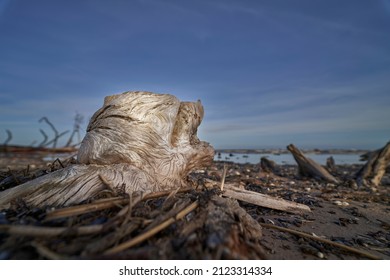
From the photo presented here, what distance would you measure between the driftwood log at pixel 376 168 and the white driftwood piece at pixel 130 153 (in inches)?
330

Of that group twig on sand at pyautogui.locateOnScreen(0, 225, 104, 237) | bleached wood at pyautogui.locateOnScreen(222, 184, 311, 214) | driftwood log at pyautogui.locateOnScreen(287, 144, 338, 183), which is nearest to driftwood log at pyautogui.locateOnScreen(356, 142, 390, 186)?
driftwood log at pyautogui.locateOnScreen(287, 144, 338, 183)

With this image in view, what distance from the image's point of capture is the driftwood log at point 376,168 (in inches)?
372

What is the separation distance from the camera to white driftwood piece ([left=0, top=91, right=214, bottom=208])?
2943 mm

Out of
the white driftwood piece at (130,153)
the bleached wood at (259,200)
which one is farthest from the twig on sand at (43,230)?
the bleached wood at (259,200)

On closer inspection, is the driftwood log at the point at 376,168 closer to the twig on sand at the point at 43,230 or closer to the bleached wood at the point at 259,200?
the bleached wood at the point at 259,200

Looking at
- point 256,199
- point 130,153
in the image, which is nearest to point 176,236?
point 130,153

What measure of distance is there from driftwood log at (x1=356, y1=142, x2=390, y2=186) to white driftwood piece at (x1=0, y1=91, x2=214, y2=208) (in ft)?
27.5

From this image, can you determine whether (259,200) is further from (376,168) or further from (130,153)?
(376,168)

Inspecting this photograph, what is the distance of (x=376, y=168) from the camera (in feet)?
31.7

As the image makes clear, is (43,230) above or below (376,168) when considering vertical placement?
below

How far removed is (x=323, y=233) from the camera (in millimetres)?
3561

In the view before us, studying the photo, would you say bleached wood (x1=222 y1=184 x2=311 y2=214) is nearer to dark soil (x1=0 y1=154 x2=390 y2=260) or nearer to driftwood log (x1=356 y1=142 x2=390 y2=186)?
dark soil (x1=0 y1=154 x2=390 y2=260)

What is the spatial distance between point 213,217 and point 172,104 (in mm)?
2043

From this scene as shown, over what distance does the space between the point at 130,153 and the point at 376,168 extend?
10.1 meters
